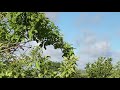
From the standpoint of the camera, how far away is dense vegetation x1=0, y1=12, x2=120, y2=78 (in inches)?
142

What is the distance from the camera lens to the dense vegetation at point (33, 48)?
360 cm

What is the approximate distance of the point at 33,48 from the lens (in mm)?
3857
